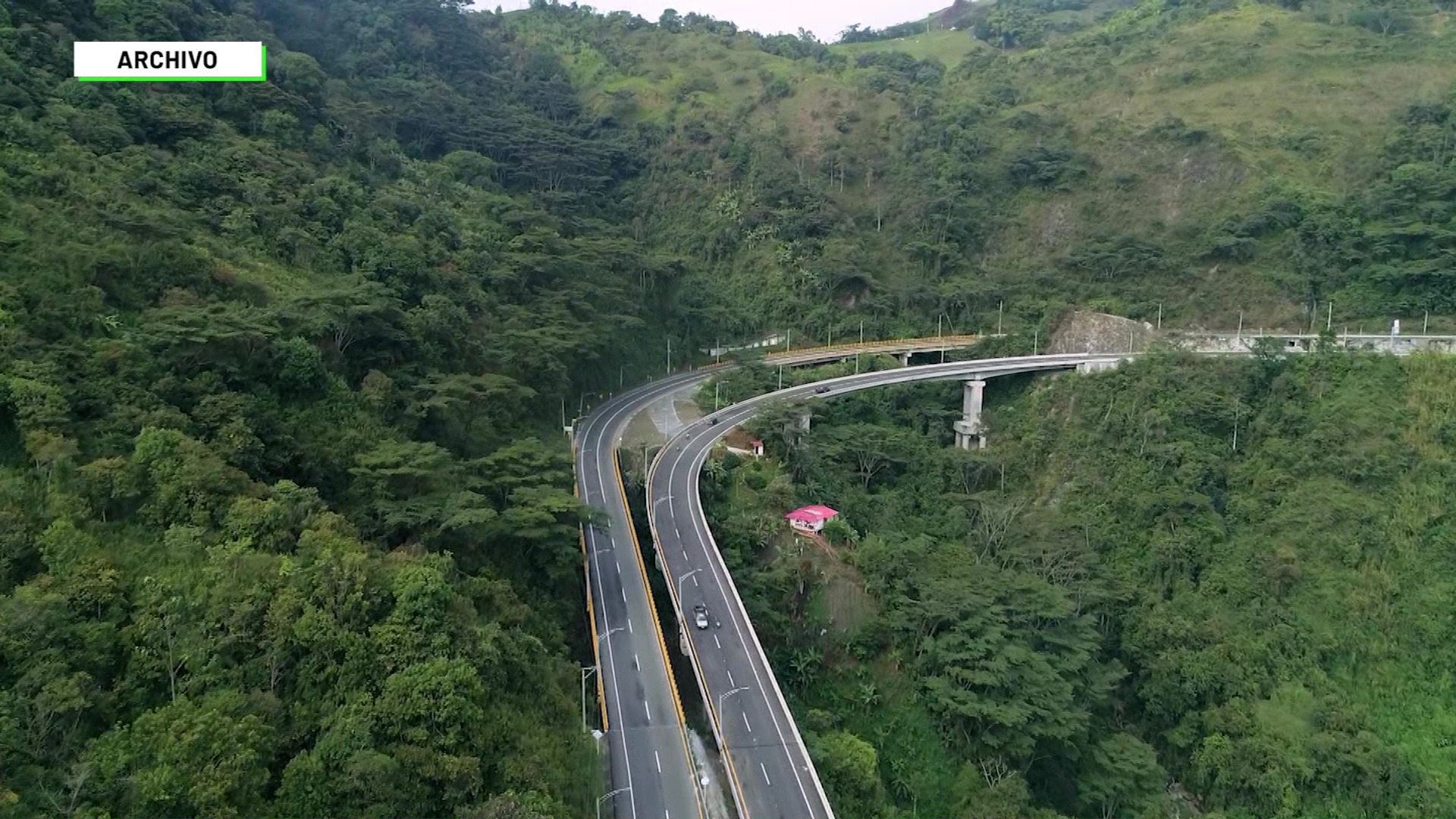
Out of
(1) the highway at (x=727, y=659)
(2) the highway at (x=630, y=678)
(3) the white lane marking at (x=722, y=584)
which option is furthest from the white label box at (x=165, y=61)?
(3) the white lane marking at (x=722, y=584)

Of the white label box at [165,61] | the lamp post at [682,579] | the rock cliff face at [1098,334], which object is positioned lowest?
the lamp post at [682,579]

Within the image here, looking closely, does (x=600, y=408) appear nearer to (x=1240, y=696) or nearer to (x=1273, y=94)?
(x=1240, y=696)

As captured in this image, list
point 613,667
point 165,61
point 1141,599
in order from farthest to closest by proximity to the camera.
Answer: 1. point 1141,599
2. point 165,61
3. point 613,667

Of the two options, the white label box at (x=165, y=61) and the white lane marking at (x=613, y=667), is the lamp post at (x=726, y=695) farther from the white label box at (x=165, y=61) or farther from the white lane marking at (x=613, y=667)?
the white label box at (x=165, y=61)

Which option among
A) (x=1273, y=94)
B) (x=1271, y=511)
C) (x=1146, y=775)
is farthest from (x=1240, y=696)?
(x=1273, y=94)

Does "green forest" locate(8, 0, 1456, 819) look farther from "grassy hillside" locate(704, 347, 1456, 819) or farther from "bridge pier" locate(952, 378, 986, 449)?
"bridge pier" locate(952, 378, 986, 449)

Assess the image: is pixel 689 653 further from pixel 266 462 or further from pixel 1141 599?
pixel 1141 599

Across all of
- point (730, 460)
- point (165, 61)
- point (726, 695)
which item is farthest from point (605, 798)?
point (165, 61)
